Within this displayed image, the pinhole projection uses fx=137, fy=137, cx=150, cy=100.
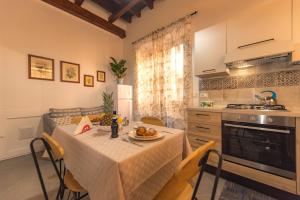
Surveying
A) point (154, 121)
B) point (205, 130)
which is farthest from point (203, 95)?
point (154, 121)

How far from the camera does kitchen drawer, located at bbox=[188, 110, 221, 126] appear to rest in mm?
1836

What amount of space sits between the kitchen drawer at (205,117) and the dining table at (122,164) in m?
0.86

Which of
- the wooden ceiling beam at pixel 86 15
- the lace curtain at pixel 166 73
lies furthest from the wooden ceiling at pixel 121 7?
the lace curtain at pixel 166 73

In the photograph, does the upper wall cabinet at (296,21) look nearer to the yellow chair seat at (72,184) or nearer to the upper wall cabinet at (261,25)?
the upper wall cabinet at (261,25)

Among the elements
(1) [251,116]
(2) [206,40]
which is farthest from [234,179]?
(2) [206,40]

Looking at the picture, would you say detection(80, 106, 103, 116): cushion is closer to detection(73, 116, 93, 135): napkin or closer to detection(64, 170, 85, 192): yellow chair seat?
detection(73, 116, 93, 135): napkin

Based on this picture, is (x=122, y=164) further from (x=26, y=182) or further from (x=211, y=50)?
(x=211, y=50)

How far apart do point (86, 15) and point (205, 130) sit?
12.0ft

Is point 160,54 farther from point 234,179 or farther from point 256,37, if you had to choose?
point 234,179

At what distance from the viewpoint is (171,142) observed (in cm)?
111

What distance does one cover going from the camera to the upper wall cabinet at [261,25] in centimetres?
153

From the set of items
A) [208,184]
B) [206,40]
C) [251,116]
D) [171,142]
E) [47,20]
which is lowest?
[208,184]

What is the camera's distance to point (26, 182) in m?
1.78

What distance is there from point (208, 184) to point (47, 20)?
4177 millimetres
